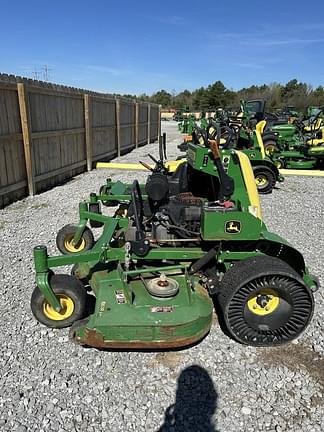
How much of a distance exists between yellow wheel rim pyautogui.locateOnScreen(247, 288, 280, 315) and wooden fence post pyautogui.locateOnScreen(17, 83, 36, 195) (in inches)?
223

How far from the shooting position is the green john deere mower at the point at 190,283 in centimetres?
265

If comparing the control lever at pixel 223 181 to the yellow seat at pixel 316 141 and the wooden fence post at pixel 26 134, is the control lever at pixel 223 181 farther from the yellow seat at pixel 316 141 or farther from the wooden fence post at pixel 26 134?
the yellow seat at pixel 316 141

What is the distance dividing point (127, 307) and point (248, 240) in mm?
1184

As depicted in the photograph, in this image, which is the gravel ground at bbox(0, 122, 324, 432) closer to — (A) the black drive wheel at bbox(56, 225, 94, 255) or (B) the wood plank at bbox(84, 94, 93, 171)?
(A) the black drive wheel at bbox(56, 225, 94, 255)

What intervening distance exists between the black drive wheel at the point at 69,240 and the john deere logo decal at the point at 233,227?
7.13 ft

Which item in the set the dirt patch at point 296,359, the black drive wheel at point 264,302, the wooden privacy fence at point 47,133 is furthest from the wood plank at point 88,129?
the dirt patch at point 296,359

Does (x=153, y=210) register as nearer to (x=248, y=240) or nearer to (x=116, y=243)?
(x=116, y=243)

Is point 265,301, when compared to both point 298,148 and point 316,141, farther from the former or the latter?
point 298,148

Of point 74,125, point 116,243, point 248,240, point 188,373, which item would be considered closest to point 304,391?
point 188,373

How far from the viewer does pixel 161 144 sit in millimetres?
5109

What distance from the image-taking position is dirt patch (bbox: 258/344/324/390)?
274cm

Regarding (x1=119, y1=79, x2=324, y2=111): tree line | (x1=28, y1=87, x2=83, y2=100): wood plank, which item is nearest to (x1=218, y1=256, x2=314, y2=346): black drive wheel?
(x1=28, y1=87, x2=83, y2=100): wood plank

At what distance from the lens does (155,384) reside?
2564mm

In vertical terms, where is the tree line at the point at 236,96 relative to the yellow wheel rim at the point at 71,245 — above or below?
above
